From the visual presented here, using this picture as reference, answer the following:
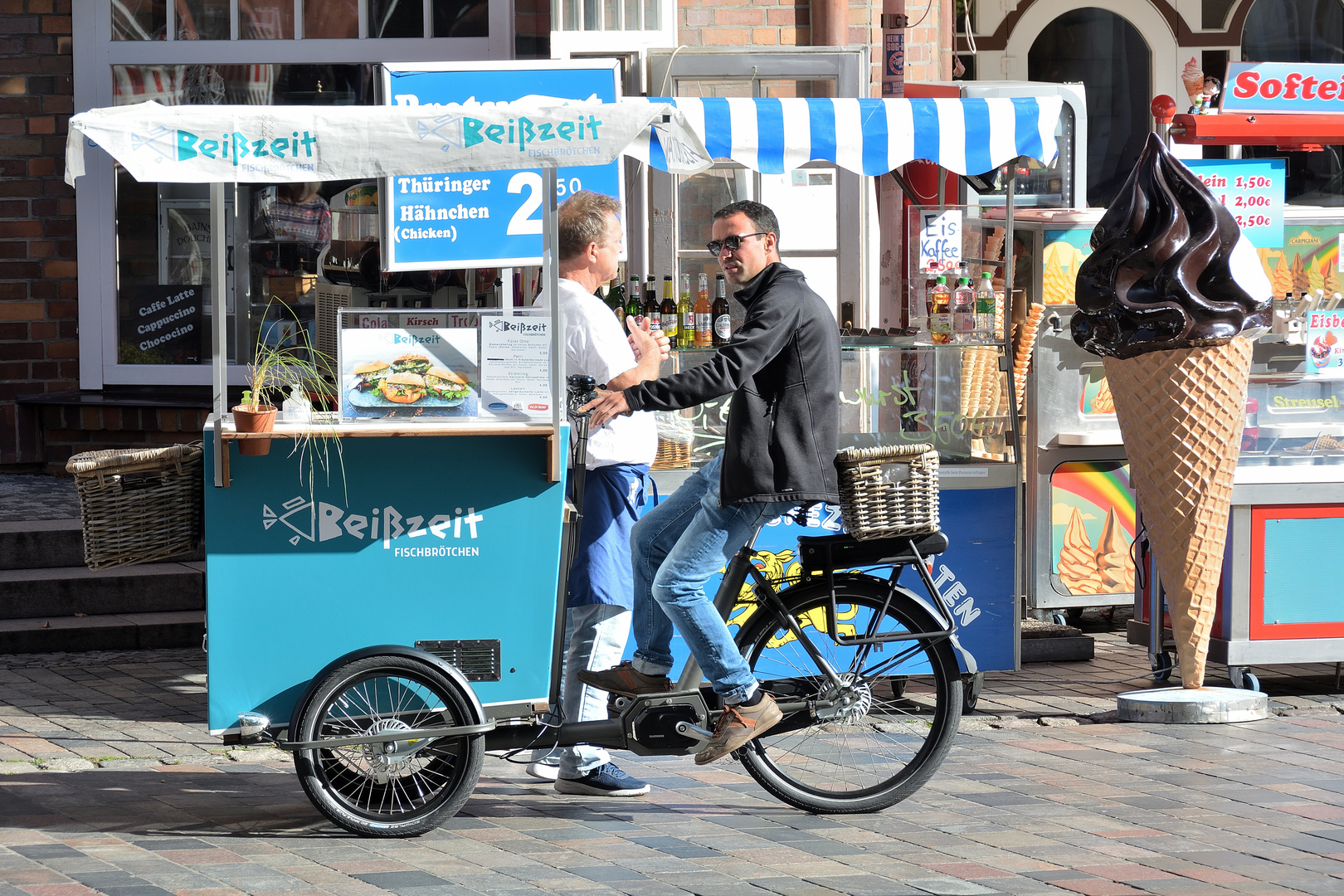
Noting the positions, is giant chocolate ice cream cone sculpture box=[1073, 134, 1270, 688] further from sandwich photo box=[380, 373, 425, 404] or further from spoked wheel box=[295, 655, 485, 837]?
spoked wheel box=[295, 655, 485, 837]

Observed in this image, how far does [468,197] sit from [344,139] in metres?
1.89

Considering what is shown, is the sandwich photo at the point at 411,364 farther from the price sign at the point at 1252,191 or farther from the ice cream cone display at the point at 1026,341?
the price sign at the point at 1252,191

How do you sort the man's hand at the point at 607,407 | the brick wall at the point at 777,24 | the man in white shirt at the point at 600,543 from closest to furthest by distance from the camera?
the man's hand at the point at 607,407 → the man in white shirt at the point at 600,543 → the brick wall at the point at 777,24

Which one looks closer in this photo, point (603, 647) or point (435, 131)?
point (435, 131)

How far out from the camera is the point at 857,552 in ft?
15.0

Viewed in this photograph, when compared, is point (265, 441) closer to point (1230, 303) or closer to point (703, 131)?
point (703, 131)

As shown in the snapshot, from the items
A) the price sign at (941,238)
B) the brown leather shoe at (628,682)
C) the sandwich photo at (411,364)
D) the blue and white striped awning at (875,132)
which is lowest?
the brown leather shoe at (628,682)

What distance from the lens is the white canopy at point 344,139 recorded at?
4113mm

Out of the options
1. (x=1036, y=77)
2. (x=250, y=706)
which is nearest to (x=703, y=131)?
(x=250, y=706)

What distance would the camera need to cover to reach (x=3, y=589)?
692 centimetres

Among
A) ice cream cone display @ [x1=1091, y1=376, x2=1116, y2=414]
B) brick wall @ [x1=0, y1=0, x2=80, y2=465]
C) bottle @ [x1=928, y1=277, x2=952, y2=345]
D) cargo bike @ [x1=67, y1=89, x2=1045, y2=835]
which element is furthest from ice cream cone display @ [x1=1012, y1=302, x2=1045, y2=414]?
brick wall @ [x1=0, y1=0, x2=80, y2=465]

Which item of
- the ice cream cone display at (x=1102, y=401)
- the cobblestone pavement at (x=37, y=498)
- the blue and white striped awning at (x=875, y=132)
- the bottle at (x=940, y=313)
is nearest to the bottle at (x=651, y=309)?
the blue and white striped awning at (x=875, y=132)

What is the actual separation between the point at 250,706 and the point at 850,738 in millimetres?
1869

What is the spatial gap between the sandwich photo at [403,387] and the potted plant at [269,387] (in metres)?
0.25
